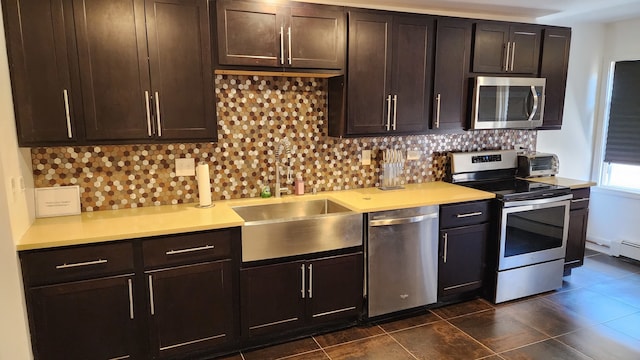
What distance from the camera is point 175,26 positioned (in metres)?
2.41

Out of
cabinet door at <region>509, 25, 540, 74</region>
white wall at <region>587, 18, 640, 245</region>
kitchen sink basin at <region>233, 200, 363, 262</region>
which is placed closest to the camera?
kitchen sink basin at <region>233, 200, 363, 262</region>

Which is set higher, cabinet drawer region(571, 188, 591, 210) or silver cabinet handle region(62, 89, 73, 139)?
silver cabinet handle region(62, 89, 73, 139)

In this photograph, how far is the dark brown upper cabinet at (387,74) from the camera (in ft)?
9.58

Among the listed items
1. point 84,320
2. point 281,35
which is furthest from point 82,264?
point 281,35

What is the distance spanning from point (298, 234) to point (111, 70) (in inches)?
58.5

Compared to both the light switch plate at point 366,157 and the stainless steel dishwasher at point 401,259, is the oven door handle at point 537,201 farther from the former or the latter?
the light switch plate at point 366,157

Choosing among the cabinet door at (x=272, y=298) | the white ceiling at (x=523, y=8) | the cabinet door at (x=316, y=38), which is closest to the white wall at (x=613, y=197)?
the white ceiling at (x=523, y=8)

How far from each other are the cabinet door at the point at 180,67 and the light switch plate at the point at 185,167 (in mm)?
362

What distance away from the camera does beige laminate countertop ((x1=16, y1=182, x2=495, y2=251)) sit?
84.8 inches

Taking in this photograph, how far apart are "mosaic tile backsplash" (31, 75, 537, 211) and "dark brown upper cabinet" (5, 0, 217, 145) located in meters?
0.34

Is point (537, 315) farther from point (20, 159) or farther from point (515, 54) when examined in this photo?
point (20, 159)

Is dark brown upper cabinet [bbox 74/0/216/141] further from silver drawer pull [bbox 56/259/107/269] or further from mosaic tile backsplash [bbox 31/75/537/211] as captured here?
silver drawer pull [bbox 56/259/107/269]

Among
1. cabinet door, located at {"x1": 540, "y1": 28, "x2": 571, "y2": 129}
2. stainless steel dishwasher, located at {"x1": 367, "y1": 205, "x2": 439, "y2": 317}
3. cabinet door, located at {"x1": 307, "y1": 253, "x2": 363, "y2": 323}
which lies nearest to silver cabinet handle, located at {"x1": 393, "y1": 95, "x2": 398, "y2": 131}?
A: stainless steel dishwasher, located at {"x1": 367, "y1": 205, "x2": 439, "y2": 317}

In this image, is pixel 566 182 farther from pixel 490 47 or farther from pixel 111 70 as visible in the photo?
pixel 111 70
